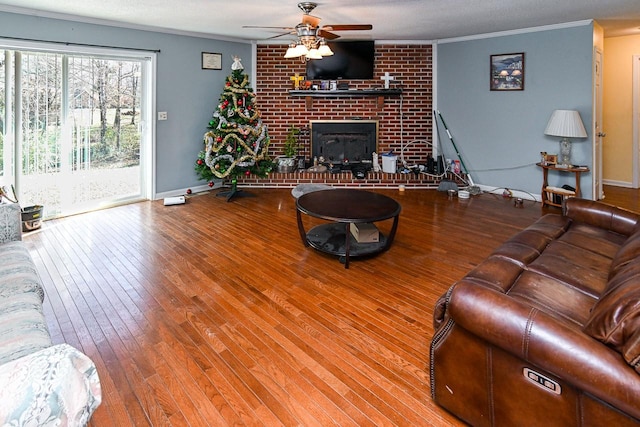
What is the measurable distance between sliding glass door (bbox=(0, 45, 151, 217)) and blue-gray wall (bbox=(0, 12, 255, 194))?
0.19 metres

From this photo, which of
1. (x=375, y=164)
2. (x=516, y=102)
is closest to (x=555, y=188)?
(x=516, y=102)

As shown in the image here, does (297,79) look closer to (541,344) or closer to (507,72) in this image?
(507,72)

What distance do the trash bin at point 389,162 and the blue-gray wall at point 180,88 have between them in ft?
8.53

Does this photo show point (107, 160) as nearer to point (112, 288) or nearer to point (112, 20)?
point (112, 20)

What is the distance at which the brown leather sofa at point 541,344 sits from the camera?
42.8 inches

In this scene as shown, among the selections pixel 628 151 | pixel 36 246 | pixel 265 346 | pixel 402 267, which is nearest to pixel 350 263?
pixel 402 267

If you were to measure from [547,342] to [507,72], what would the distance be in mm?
5139

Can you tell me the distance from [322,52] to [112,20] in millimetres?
2751

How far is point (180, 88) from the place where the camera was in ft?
17.5

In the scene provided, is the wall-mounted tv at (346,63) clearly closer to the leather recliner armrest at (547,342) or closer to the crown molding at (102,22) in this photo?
the crown molding at (102,22)

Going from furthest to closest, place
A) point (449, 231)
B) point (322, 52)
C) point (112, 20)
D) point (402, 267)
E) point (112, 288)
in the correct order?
point (112, 20)
point (449, 231)
point (322, 52)
point (402, 267)
point (112, 288)

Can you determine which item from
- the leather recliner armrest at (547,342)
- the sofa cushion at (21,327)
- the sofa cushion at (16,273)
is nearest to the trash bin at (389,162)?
the leather recliner armrest at (547,342)

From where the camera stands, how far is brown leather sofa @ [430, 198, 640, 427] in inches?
42.8

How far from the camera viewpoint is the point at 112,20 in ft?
14.6
